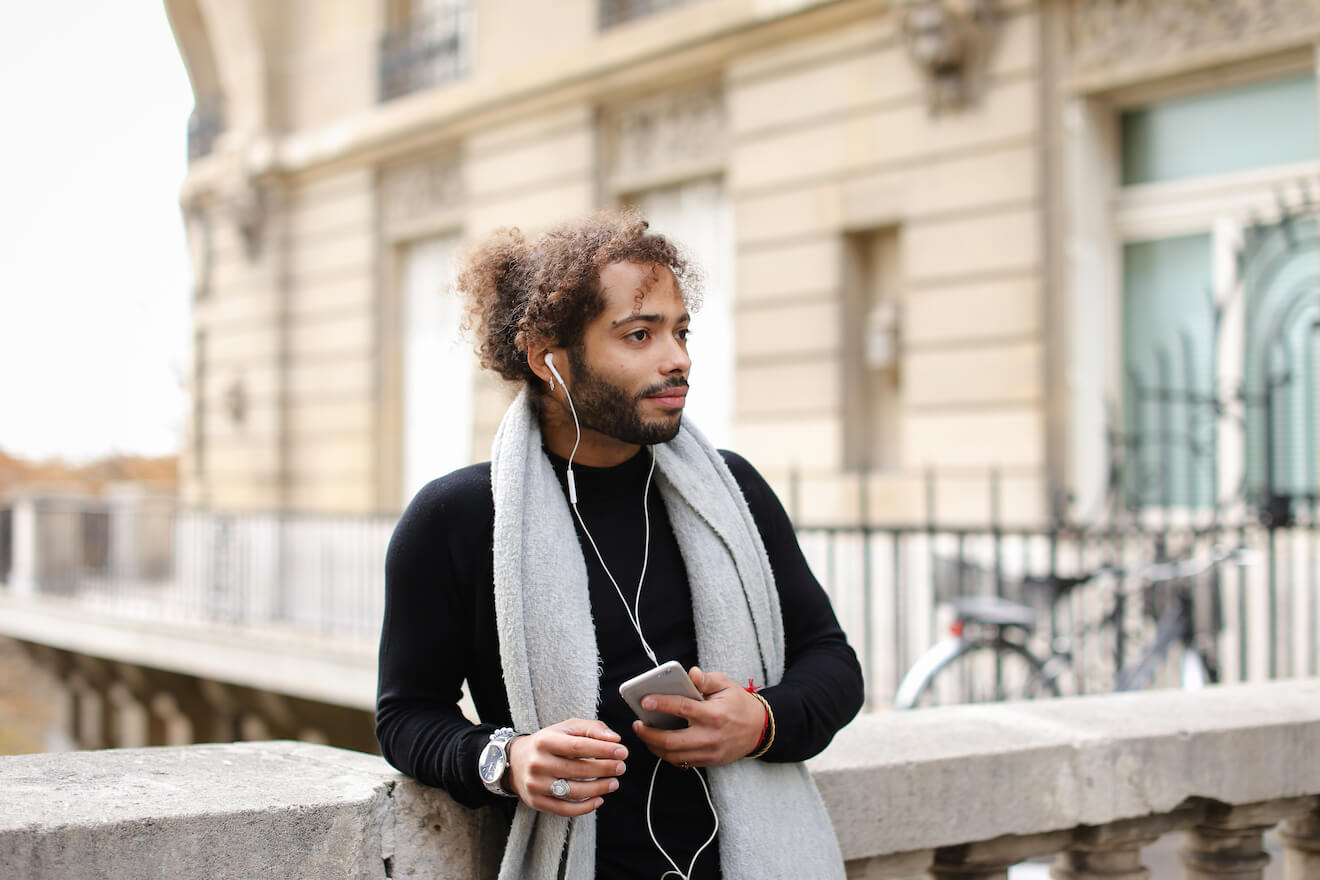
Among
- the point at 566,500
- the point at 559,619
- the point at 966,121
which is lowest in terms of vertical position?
the point at 559,619

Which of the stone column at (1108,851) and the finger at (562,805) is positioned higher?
the finger at (562,805)

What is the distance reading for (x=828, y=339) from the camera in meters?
10.3

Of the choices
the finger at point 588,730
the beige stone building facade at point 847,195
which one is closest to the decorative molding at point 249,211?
the beige stone building facade at point 847,195

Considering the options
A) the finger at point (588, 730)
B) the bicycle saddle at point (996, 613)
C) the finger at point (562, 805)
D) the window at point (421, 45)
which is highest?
the window at point (421, 45)

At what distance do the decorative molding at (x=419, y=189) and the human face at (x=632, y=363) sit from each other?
12.6 metres

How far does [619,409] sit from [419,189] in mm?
13269

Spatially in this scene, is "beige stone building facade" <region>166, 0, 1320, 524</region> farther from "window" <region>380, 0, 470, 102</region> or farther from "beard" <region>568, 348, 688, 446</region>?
"beard" <region>568, 348, 688, 446</region>

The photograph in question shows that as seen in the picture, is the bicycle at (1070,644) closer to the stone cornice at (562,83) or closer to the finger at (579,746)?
the finger at (579,746)

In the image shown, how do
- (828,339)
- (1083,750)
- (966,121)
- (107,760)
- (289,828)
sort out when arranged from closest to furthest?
(289,828), (107,760), (1083,750), (966,121), (828,339)

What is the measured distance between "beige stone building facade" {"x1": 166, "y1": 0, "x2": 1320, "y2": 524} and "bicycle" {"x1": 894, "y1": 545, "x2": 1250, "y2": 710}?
0.68 meters

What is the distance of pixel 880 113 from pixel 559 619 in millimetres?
8833

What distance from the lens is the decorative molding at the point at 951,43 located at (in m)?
9.30

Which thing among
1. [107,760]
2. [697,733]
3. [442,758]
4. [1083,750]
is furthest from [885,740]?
[107,760]

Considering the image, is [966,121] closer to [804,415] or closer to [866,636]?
[804,415]
